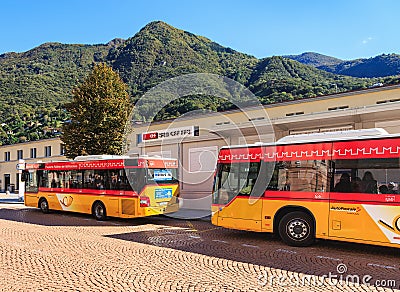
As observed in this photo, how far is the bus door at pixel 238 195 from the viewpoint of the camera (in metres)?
10.9

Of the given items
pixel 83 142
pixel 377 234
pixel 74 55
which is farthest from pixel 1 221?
pixel 74 55

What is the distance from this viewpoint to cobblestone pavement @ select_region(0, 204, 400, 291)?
6703 millimetres

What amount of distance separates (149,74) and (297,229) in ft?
176

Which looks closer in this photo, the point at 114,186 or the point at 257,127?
the point at 114,186

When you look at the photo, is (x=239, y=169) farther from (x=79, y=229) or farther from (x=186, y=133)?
(x=186, y=133)

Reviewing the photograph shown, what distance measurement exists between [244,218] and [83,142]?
15.0m

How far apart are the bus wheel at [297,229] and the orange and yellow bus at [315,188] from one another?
0.08 ft

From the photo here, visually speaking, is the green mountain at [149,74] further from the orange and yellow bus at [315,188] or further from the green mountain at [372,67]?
the green mountain at [372,67]

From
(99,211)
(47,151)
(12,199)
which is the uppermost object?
(47,151)

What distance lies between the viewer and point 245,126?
18562mm

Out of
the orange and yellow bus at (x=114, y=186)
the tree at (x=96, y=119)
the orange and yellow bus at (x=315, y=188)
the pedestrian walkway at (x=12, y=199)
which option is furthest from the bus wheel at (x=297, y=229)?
the pedestrian walkway at (x=12, y=199)

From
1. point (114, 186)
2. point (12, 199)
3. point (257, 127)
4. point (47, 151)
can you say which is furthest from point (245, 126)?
point (47, 151)

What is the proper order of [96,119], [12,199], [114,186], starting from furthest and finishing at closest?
[12,199]
[96,119]
[114,186]

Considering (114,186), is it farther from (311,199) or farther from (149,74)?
A: (149,74)
